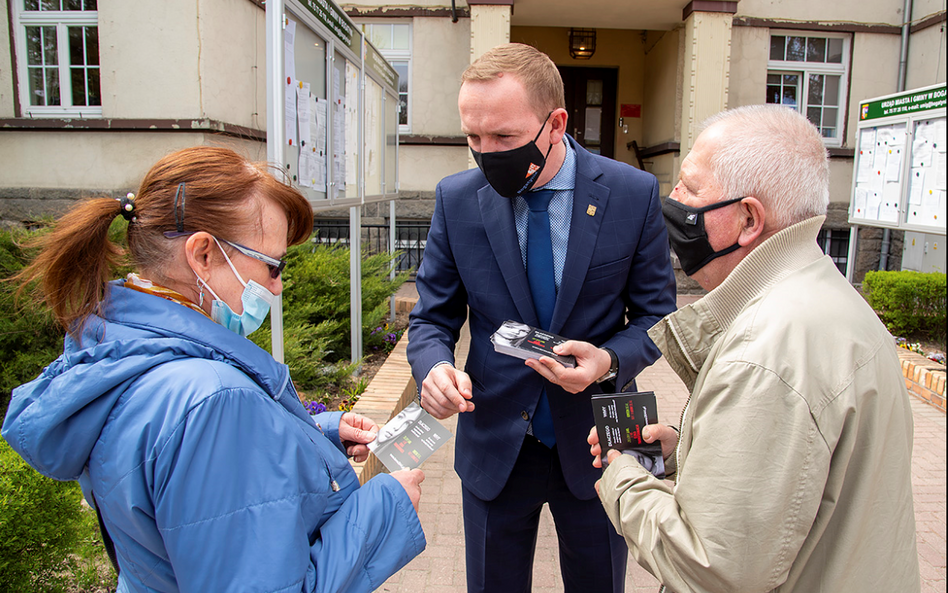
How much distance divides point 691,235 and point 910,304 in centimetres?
705

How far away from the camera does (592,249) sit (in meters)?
2.06

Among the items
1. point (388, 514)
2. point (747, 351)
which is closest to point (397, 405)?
point (388, 514)

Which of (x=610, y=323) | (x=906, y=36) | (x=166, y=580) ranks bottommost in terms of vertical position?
(x=166, y=580)

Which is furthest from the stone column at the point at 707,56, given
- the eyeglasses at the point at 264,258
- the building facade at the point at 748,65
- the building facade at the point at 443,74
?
the eyeglasses at the point at 264,258

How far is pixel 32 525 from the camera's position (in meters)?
2.16

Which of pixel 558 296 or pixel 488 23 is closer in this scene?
pixel 558 296

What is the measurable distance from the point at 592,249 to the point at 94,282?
1371mm

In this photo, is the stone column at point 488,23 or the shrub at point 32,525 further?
the stone column at point 488,23

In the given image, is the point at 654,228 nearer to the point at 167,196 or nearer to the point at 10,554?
the point at 167,196

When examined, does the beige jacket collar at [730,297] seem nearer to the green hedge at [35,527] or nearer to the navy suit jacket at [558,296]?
the navy suit jacket at [558,296]

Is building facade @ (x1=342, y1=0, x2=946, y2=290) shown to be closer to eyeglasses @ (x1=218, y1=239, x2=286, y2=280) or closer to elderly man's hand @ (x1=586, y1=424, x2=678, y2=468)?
elderly man's hand @ (x1=586, y1=424, x2=678, y2=468)

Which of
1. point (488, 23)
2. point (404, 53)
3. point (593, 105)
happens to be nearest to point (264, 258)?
point (488, 23)

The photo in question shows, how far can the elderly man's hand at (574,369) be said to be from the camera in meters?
1.82

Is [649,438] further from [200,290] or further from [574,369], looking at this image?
[200,290]
